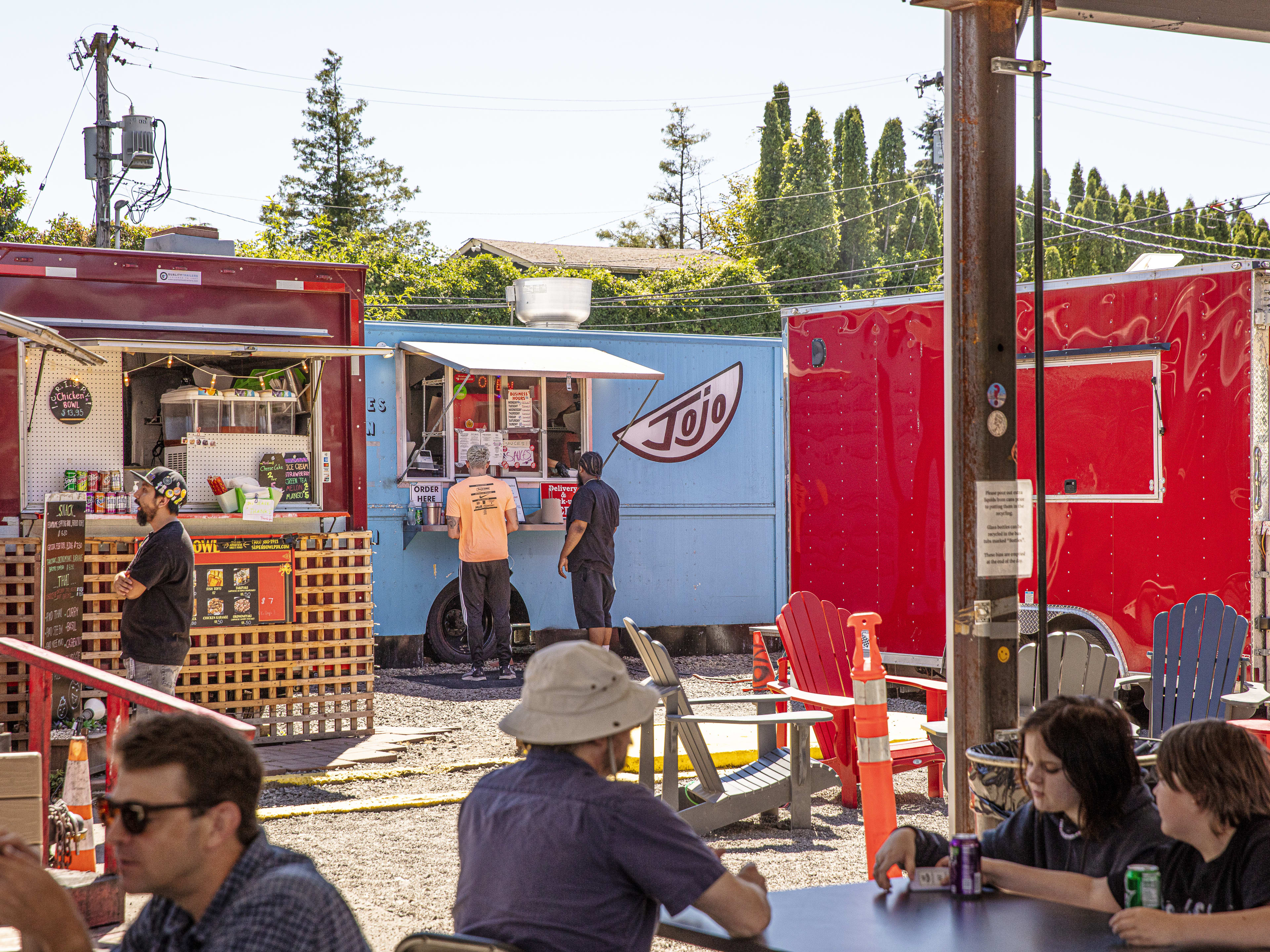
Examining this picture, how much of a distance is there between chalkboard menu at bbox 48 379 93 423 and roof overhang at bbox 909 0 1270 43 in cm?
685

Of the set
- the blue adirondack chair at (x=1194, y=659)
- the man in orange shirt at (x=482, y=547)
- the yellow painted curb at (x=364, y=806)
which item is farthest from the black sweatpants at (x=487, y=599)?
the blue adirondack chair at (x=1194, y=659)

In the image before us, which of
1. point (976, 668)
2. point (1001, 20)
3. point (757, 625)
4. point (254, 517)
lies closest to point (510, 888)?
point (976, 668)

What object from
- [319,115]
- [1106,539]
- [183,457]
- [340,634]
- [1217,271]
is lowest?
[340,634]

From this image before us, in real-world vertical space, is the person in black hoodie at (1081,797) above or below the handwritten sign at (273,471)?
below

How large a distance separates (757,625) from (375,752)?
5997mm

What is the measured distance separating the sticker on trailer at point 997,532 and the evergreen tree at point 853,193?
4098 centimetres

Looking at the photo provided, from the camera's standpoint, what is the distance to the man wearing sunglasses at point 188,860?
7.00ft

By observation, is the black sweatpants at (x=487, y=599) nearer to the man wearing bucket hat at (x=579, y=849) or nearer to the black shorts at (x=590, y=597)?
the black shorts at (x=590, y=597)

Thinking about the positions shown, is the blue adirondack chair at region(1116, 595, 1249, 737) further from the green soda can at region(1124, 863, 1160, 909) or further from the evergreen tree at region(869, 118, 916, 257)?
the evergreen tree at region(869, 118, 916, 257)

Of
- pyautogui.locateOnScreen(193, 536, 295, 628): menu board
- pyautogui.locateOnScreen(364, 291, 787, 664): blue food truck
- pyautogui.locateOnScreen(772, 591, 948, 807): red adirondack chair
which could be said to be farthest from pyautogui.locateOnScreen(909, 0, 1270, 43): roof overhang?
pyautogui.locateOnScreen(364, 291, 787, 664): blue food truck

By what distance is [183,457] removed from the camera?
9.66 meters

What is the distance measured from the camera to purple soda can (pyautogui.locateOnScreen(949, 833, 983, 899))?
3.22 metres

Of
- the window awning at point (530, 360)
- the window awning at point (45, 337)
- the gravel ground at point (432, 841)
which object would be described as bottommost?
the gravel ground at point (432, 841)

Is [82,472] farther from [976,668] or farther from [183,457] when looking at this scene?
[976,668]
